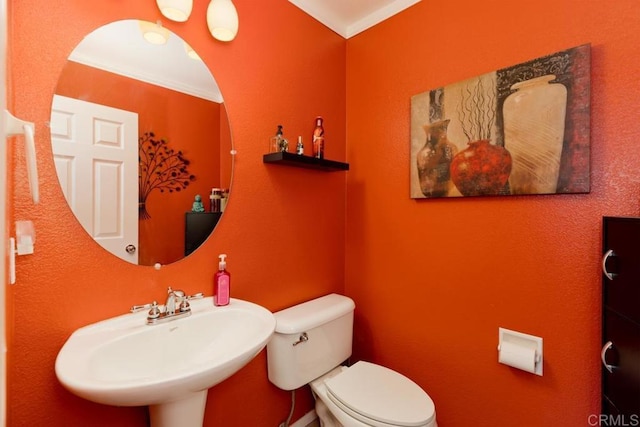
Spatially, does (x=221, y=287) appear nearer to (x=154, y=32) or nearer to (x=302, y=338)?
(x=302, y=338)

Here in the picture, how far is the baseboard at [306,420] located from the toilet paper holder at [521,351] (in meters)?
1.07

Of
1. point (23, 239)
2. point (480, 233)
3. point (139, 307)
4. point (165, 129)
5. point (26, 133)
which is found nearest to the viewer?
point (26, 133)

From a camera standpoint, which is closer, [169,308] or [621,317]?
[621,317]

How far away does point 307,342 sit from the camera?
1386 millimetres

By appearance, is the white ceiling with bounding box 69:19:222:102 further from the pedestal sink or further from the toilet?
the toilet

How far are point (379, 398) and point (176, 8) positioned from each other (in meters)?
1.78

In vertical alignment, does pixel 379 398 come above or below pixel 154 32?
below

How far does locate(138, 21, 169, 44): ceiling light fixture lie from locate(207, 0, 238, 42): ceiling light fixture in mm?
192

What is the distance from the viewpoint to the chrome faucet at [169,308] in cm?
102

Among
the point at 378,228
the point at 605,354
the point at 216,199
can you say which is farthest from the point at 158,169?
the point at 605,354

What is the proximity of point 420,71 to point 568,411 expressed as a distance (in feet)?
5.53

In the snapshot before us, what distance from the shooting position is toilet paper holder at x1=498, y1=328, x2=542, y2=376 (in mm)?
1193

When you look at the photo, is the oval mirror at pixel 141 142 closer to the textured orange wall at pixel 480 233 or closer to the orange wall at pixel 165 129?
the orange wall at pixel 165 129

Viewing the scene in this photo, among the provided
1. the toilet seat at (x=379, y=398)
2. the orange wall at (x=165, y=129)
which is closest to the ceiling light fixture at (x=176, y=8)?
the orange wall at (x=165, y=129)
